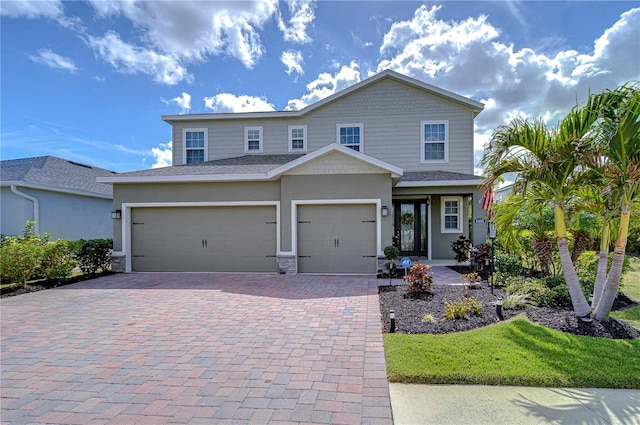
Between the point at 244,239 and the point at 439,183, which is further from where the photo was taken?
the point at 439,183

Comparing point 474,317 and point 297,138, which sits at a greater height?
point 297,138

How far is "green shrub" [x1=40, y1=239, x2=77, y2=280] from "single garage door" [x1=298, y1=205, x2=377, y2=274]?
23.7 feet

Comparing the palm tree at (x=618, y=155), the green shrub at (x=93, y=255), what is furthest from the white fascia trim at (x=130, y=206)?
the palm tree at (x=618, y=155)

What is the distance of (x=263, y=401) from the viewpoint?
9.61 ft

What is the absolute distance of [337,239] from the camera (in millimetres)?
9750

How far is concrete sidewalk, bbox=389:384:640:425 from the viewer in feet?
8.63

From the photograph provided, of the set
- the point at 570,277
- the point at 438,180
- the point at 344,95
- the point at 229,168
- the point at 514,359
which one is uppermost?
the point at 344,95

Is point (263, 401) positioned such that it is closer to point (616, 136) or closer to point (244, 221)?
point (616, 136)

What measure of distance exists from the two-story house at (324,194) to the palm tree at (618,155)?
5.18 meters

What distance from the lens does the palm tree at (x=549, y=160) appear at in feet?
15.0

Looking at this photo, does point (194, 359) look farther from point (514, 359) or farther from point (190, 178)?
point (190, 178)

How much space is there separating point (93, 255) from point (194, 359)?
8.82 meters

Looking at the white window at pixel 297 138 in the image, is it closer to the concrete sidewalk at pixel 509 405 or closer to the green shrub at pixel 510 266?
the green shrub at pixel 510 266

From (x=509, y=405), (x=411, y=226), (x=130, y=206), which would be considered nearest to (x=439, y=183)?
(x=411, y=226)
